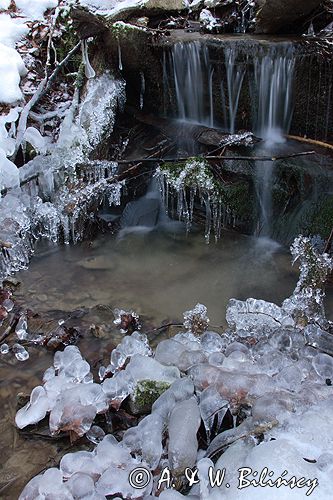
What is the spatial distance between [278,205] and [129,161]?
1.58 meters

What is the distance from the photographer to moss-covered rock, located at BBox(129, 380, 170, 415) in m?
2.61

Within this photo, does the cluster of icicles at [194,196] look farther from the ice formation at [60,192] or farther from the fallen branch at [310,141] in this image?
the fallen branch at [310,141]

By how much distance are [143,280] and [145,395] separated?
181 centimetres

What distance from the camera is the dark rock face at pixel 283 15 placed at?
480 cm

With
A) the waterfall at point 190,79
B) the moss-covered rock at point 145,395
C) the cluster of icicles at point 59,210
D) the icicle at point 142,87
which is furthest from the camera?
the icicle at point 142,87

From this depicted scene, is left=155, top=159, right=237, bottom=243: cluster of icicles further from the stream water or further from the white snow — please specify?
the white snow

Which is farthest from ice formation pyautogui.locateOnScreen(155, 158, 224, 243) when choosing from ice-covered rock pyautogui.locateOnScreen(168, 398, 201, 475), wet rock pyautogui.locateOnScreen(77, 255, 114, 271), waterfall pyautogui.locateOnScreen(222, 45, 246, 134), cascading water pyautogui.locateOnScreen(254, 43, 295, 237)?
ice-covered rock pyautogui.locateOnScreen(168, 398, 201, 475)

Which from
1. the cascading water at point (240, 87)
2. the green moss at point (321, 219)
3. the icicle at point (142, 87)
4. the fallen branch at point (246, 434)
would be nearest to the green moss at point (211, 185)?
the cascading water at point (240, 87)

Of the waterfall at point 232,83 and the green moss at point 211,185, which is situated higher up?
the waterfall at point 232,83

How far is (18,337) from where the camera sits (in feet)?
11.6

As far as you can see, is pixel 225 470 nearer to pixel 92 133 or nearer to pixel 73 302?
pixel 73 302

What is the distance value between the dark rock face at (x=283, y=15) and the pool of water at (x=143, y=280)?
232cm

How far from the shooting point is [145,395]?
8.61ft

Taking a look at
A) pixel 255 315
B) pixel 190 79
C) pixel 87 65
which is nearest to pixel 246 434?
pixel 255 315
